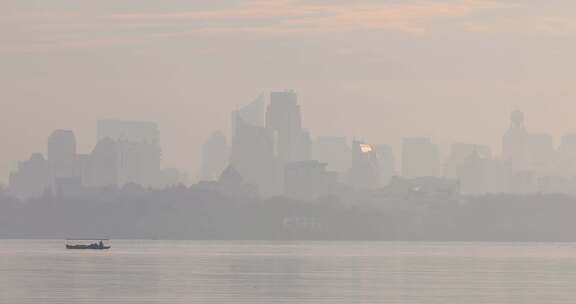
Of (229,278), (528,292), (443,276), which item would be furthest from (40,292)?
(443,276)

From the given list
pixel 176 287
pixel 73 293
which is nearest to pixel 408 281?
pixel 176 287

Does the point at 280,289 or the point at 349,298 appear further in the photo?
the point at 280,289

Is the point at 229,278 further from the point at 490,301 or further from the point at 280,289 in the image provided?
the point at 490,301

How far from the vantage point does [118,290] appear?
130 m

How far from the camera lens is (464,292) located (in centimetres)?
12912

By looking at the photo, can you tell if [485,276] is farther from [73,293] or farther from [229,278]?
[73,293]

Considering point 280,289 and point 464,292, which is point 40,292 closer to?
point 280,289

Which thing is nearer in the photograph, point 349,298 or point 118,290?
point 349,298

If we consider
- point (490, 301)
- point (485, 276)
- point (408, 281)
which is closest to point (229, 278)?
point (408, 281)

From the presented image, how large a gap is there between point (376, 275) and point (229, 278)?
21357 mm

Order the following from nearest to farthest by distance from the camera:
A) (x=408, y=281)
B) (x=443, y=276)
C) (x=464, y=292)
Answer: (x=464, y=292) → (x=408, y=281) → (x=443, y=276)

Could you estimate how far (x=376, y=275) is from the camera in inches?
6708

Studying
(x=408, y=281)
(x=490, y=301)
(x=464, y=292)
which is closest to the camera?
(x=490, y=301)

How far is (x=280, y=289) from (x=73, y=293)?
2137cm
